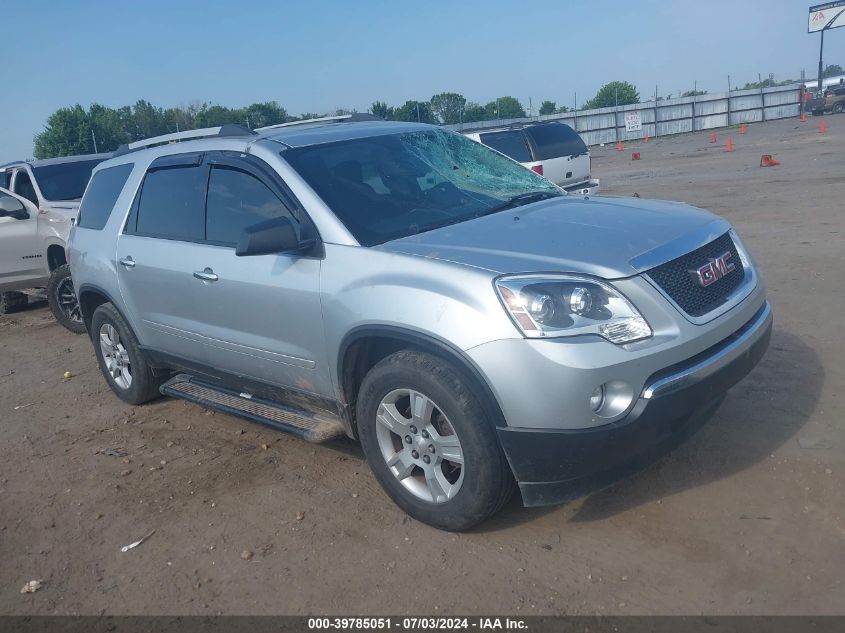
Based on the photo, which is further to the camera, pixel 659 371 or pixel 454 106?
pixel 454 106

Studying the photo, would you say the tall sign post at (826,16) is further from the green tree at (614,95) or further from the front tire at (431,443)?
the front tire at (431,443)

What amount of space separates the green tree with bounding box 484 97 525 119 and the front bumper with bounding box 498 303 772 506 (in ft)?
156

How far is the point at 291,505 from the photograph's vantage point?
4.22 meters

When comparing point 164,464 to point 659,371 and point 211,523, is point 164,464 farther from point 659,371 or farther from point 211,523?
point 659,371

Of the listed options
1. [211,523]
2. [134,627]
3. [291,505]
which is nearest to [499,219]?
[291,505]

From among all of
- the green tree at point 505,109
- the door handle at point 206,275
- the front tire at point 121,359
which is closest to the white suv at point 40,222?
the front tire at point 121,359

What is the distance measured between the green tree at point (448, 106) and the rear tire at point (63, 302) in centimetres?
3566

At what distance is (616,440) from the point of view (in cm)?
321

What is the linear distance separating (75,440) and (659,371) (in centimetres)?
426

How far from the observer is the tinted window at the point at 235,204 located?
172 inches

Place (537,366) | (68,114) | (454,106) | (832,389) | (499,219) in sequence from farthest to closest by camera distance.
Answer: (454,106), (68,114), (832,389), (499,219), (537,366)

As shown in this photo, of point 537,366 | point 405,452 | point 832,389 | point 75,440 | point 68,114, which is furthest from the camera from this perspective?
point 68,114

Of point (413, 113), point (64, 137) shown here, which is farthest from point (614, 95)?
point (64, 137)

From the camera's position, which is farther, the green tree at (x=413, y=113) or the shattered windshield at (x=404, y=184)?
the green tree at (x=413, y=113)
